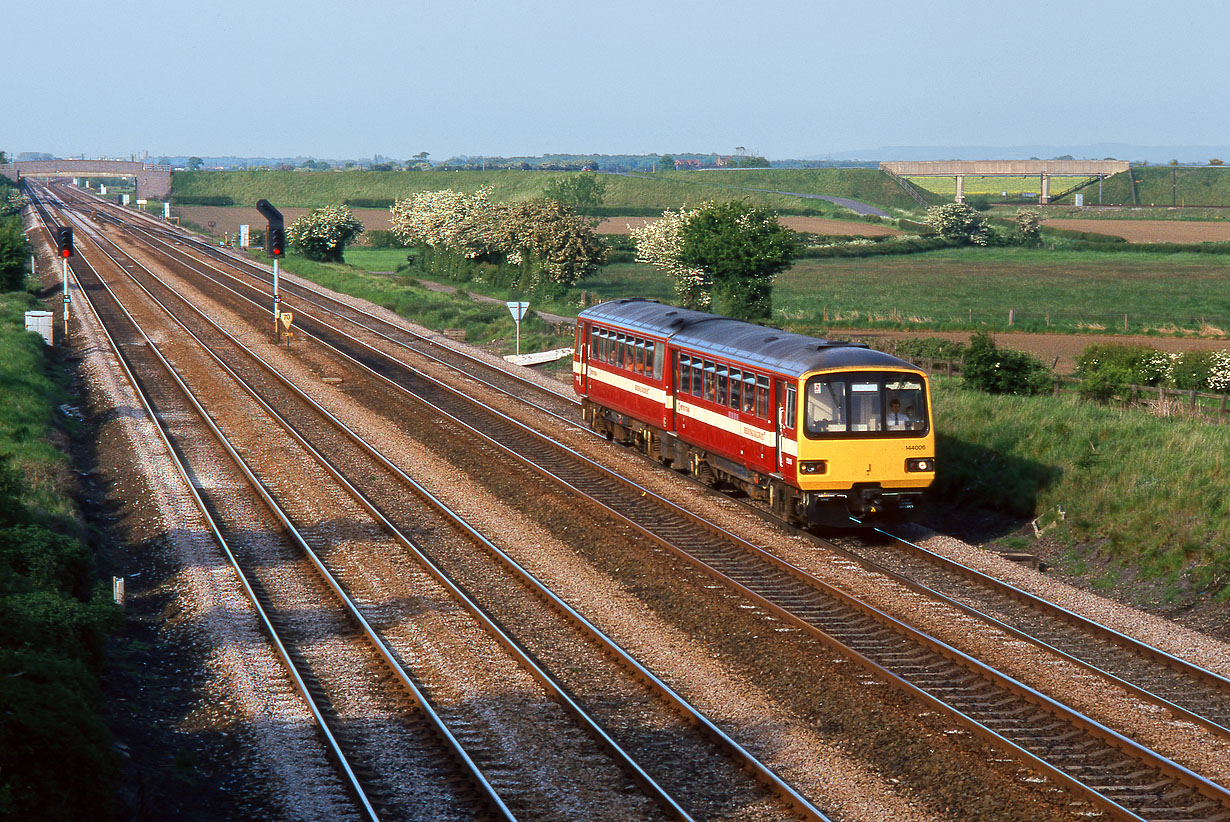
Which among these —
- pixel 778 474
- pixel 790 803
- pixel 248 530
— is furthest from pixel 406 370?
pixel 790 803

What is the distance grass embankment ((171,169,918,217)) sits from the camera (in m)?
162

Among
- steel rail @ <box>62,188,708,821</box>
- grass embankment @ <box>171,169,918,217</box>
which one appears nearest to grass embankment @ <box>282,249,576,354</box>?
steel rail @ <box>62,188,708,821</box>

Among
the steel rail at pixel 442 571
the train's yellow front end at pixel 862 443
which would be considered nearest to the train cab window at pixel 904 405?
the train's yellow front end at pixel 862 443

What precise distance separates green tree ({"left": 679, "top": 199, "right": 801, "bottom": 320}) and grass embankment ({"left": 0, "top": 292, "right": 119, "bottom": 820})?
30.2m

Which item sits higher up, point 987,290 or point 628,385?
point 987,290

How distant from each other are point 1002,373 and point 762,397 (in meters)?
12.4

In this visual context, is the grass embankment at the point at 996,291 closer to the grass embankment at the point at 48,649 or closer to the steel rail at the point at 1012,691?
the steel rail at the point at 1012,691

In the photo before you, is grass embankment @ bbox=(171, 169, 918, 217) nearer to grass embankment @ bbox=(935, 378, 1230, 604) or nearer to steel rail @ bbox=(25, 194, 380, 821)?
steel rail @ bbox=(25, 194, 380, 821)

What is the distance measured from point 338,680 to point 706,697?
4.13 metres

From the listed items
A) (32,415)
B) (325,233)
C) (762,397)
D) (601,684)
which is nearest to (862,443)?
(762,397)

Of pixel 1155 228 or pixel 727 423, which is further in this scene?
pixel 1155 228

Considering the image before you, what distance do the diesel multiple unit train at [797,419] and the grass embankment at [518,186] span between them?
5021 inches

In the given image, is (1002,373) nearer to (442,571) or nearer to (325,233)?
(442,571)

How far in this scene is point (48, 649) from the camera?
1184 cm
